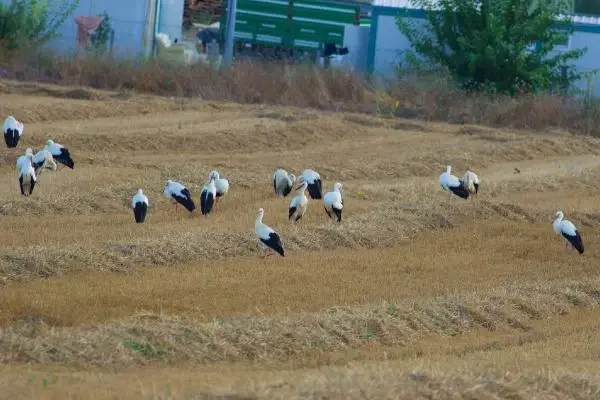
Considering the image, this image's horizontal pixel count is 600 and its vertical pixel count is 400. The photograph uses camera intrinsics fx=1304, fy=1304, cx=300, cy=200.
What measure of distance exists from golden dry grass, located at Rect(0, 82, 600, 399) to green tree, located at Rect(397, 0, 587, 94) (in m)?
9.28

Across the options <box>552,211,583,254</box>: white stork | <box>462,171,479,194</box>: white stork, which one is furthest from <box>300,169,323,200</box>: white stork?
<box>552,211,583,254</box>: white stork

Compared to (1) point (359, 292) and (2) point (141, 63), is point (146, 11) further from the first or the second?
(1) point (359, 292)

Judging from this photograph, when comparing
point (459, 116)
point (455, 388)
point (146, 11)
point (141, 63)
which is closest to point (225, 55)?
point (146, 11)

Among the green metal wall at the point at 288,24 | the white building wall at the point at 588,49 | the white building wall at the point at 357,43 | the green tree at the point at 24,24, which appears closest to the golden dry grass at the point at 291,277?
the green tree at the point at 24,24

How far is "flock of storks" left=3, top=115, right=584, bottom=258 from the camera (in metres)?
16.0

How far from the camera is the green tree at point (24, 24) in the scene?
119ft

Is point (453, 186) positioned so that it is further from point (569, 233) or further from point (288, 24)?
point (288, 24)

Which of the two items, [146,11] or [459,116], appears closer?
[459,116]

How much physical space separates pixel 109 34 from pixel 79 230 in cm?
2533

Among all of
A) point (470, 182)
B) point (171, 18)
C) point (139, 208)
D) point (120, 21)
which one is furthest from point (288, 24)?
point (139, 208)

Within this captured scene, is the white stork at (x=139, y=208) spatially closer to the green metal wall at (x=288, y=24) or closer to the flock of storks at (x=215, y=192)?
the flock of storks at (x=215, y=192)

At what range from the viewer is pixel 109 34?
40812 millimetres

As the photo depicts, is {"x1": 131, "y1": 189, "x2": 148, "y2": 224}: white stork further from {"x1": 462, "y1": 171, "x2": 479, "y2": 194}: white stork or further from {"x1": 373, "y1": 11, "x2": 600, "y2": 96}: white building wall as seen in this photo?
{"x1": 373, "y1": 11, "x2": 600, "y2": 96}: white building wall

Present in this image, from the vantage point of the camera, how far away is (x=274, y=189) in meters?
20.8
